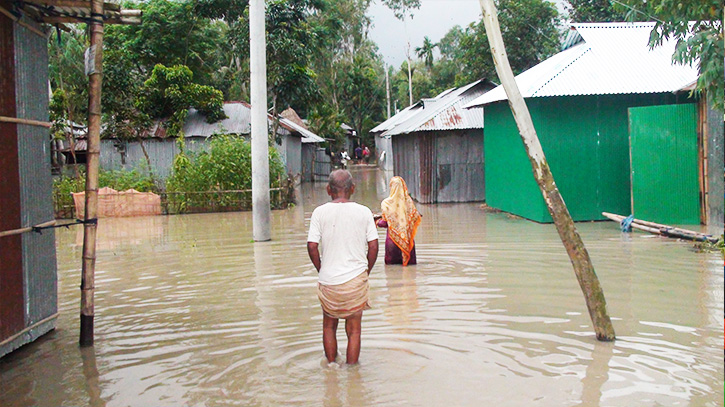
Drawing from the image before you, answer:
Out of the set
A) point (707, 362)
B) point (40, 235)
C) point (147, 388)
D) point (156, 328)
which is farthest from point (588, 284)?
point (40, 235)

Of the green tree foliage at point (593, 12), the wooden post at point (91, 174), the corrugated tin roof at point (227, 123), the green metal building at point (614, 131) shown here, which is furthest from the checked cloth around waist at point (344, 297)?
the green tree foliage at point (593, 12)

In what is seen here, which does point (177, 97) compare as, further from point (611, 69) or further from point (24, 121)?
point (24, 121)

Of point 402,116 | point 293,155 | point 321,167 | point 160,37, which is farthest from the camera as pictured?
point 321,167

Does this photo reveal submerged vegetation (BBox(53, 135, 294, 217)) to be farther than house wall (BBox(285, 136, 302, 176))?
No

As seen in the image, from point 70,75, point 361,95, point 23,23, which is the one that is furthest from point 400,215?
point 361,95

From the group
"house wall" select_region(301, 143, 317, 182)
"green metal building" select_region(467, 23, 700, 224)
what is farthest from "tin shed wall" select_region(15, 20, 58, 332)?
"house wall" select_region(301, 143, 317, 182)

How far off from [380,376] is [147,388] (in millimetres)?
1801

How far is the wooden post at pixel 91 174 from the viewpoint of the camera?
644cm

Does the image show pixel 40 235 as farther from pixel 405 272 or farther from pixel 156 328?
pixel 405 272

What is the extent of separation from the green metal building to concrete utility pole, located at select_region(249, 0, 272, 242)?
17.6ft

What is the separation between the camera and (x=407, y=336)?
6598 mm

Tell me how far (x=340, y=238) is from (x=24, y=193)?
10.5 feet

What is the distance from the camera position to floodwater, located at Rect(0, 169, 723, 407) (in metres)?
5.14

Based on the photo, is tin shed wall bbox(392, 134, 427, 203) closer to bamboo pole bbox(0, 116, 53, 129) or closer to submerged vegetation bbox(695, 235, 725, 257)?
submerged vegetation bbox(695, 235, 725, 257)
